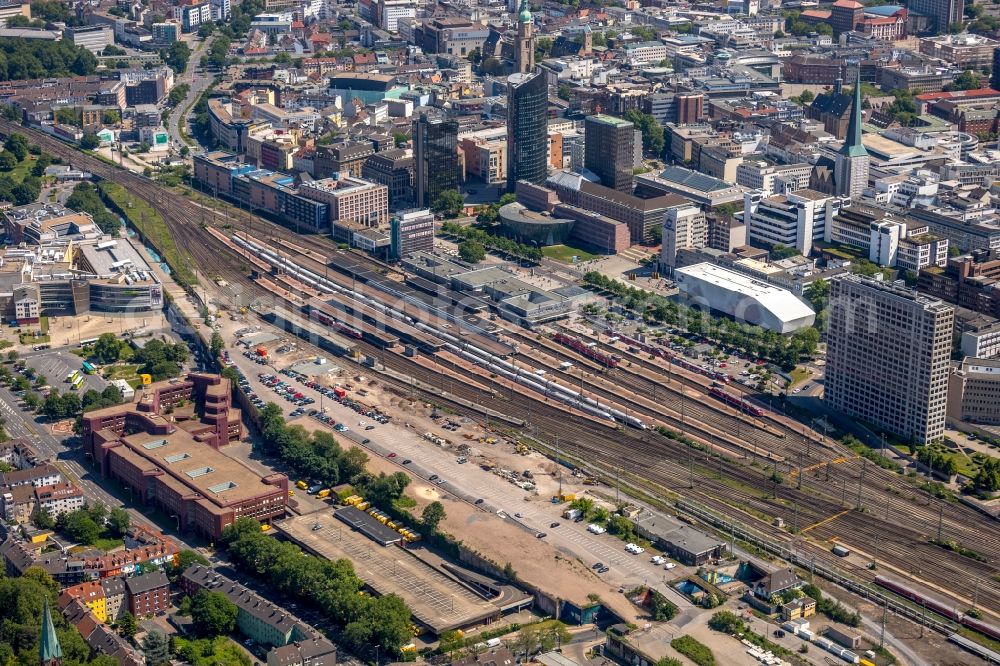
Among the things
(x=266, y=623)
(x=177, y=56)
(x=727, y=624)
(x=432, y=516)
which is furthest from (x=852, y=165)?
(x=177, y=56)

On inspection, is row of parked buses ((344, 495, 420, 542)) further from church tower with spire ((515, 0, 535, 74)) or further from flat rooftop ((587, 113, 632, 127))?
church tower with spire ((515, 0, 535, 74))

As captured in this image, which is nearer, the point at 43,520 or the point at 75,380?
the point at 43,520

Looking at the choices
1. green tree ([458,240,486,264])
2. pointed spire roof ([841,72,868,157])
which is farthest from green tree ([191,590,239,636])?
pointed spire roof ([841,72,868,157])

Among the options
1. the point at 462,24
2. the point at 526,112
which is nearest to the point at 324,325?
the point at 526,112

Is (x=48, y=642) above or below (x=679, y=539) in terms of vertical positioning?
above

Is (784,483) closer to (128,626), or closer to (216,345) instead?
(128,626)

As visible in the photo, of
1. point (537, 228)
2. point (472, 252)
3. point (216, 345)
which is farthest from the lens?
point (537, 228)

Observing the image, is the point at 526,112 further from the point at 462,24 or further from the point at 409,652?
the point at 409,652

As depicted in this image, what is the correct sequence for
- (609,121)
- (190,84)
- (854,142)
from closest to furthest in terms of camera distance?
1. (854,142)
2. (609,121)
3. (190,84)
